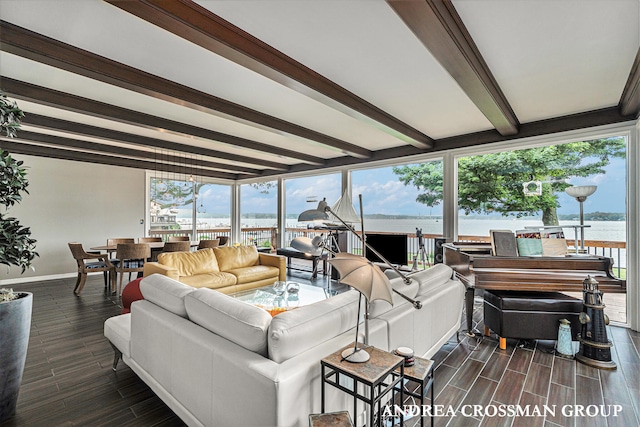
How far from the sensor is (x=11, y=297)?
5.85 feet

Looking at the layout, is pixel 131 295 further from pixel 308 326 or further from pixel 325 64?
pixel 325 64

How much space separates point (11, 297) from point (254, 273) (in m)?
2.80

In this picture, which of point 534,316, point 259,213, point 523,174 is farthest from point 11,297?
point 259,213

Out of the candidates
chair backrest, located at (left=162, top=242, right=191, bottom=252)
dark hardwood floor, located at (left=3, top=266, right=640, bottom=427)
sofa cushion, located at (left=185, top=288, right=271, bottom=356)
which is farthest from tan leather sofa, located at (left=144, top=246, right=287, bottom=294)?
sofa cushion, located at (left=185, top=288, right=271, bottom=356)

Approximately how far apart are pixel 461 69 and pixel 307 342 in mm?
2201

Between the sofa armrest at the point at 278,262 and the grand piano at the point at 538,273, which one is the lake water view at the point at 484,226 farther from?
the sofa armrest at the point at 278,262

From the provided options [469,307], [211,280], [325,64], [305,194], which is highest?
[325,64]

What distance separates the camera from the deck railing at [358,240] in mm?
3660

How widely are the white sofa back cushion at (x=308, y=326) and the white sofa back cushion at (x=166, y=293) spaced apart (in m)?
0.78

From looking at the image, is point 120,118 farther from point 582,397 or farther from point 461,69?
point 582,397

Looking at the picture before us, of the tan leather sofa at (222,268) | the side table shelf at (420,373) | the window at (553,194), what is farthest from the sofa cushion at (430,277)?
the tan leather sofa at (222,268)

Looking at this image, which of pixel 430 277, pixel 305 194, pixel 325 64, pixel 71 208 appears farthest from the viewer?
pixel 305 194

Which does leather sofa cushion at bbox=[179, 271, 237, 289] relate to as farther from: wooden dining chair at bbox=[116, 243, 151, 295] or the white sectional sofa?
the white sectional sofa

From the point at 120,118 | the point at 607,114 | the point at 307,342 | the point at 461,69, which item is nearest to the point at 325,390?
the point at 307,342
